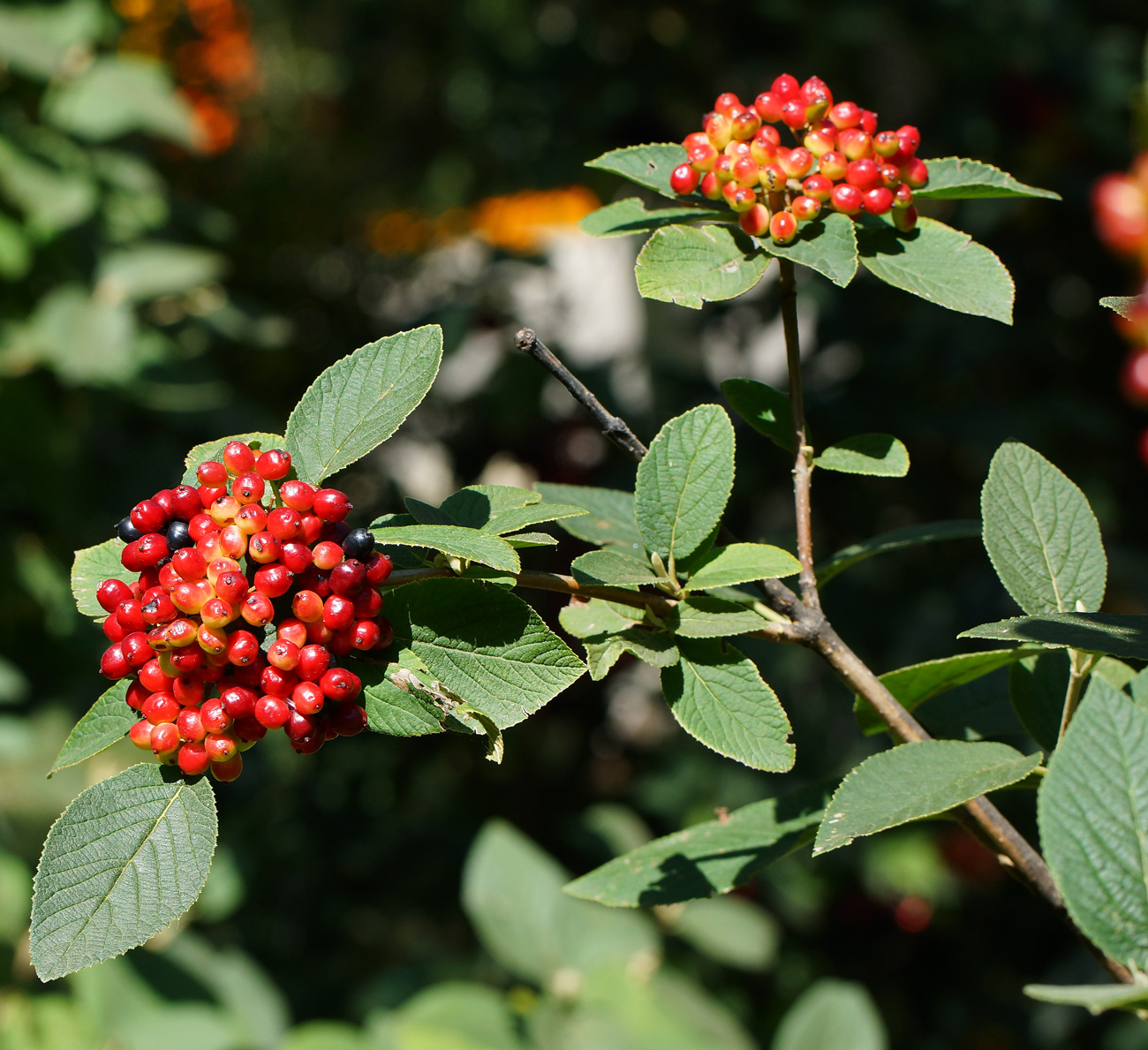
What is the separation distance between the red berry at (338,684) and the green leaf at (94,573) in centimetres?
15

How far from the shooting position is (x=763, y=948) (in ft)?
5.00

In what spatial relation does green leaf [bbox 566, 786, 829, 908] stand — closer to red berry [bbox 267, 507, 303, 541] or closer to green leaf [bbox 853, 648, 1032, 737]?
green leaf [bbox 853, 648, 1032, 737]

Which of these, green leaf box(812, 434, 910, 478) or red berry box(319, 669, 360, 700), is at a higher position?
green leaf box(812, 434, 910, 478)

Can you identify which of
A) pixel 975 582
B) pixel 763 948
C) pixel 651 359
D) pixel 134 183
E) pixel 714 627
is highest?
pixel 714 627

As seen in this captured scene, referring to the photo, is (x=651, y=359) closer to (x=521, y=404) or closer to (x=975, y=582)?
(x=521, y=404)

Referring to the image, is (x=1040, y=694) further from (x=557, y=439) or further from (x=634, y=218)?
(x=557, y=439)

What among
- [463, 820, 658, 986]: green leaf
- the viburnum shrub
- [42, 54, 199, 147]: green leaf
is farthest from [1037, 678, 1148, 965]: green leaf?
[42, 54, 199, 147]: green leaf

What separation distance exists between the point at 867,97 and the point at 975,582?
1.09 meters

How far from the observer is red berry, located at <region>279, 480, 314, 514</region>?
1.67 feet

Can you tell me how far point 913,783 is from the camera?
51 centimetres

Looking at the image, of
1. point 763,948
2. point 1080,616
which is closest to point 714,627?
point 1080,616

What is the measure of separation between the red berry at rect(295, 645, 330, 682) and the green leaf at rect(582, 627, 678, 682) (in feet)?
0.43

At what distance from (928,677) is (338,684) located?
1.09ft

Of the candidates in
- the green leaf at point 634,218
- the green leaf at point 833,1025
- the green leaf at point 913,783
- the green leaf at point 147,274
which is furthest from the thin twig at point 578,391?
the green leaf at point 147,274
